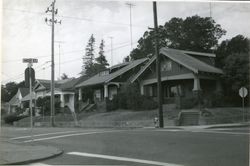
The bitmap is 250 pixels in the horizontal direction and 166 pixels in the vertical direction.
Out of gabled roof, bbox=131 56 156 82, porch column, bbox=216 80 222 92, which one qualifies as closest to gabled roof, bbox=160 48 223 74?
porch column, bbox=216 80 222 92

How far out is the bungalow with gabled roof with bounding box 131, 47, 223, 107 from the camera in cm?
2405

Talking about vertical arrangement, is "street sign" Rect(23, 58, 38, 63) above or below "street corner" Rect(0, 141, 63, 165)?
above

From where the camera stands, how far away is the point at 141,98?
83.4 ft

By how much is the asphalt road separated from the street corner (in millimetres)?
242

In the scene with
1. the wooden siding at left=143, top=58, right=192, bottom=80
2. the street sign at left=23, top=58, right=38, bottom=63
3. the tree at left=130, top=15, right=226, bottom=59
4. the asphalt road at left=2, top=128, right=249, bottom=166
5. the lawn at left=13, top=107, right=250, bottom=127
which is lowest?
the asphalt road at left=2, top=128, right=249, bottom=166

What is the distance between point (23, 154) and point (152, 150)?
3.38 meters

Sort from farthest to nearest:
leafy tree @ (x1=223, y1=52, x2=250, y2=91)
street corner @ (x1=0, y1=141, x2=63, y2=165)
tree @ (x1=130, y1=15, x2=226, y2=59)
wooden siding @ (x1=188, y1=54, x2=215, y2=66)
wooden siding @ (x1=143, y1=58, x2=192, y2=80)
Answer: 1. wooden siding @ (x1=143, y1=58, x2=192, y2=80)
2. wooden siding @ (x1=188, y1=54, x2=215, y2=66)
3. leafy tree @ (x1=223, y1=52, x2=250, y2=91)
4. tree @ (x1=130, y1=15, x2=226, y2=59)
5. street corner @ (x1=0, y1=141, x2=63, y2=165)

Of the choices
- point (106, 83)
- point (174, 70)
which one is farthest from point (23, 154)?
point (106, 83)

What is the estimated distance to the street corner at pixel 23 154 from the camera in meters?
10.3

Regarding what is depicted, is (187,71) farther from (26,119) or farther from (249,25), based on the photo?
(249,25)

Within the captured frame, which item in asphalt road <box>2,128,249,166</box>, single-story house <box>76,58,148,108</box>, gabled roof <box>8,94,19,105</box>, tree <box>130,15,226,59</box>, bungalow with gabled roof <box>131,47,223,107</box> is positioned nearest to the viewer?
asphalt road <box>2,128,249,166</box>

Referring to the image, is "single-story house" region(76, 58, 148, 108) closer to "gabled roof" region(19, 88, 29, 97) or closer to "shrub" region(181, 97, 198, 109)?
"shrub" region(181, 97, 198, 109)

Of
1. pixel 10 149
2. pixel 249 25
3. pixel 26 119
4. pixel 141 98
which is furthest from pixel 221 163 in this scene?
pixel 141 98

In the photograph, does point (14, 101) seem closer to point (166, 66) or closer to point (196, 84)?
point (196, 84)
